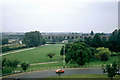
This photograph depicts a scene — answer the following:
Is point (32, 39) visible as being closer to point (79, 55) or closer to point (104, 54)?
point (104, 54)

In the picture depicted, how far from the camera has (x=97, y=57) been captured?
9844 mm

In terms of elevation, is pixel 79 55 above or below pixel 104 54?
above

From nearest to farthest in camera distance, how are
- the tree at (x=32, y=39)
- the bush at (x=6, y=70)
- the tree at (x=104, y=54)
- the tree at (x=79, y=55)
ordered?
the bush at (x=6, y=70)
the tree at (x=79, y=55)
the tree at (x=104, y=54)
the tree at (x=32, y=39)

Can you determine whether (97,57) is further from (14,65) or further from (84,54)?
Answer: (14,65)

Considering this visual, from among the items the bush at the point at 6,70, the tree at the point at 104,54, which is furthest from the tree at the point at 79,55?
the bush at the point at 6,70

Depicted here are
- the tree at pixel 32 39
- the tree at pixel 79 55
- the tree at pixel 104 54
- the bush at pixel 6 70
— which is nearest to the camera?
the bush at pixel 6 70

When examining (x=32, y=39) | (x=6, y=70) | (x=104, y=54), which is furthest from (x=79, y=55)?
(x=32, y=39)

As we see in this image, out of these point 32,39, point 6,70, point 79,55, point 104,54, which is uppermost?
point 32,39

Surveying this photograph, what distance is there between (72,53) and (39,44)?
38.7ft

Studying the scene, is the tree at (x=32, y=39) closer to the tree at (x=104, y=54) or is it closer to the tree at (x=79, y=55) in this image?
the tree at (x=104, y=54)

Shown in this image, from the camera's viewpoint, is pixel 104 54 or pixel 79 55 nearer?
pixel 79 55

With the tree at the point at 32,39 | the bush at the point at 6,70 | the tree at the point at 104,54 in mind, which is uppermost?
the tree at the point at 32,39

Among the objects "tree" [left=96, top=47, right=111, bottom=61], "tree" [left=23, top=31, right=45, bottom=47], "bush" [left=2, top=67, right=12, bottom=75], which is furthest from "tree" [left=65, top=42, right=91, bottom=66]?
"tree" [left=23, top=31, right=45, bottom=47]

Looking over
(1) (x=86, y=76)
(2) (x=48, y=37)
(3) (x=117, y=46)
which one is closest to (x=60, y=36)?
(2) (x=48, y=37)
